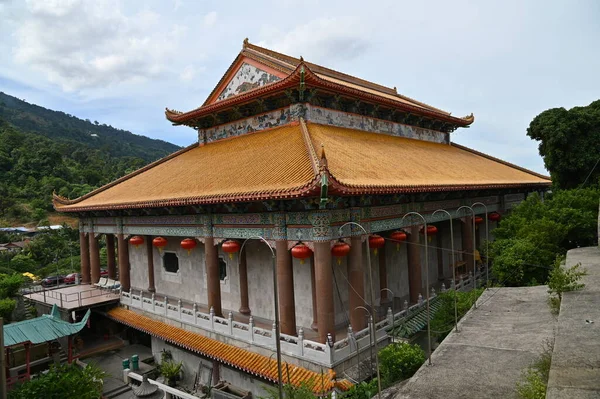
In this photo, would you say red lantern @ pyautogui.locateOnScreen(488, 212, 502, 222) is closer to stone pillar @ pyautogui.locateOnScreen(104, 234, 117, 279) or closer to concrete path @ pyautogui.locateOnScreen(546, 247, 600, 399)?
concrete path @ pyautogui.locateOnScreen(546, 247, 600, 399)

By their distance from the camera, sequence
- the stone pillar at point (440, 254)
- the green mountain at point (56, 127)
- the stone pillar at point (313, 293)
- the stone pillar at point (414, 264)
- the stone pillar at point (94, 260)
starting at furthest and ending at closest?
the green mountain at point (56, 127) → the stone pillar at point (94, 260) → the stone pillar at point (440, 254) → the stone pillar at point (414, 264) → the stone pillar at point (313, 293)

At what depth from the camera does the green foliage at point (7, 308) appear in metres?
20.7

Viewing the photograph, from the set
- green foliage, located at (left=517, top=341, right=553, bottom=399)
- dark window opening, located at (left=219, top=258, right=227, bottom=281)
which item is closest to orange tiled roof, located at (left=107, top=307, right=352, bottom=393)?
dark window opening, located at (left=219, top=258, right=227, bottom=281)

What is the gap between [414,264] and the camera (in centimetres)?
1541

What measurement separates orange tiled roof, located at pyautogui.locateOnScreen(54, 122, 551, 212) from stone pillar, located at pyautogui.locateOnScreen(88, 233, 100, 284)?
1937 millimetres

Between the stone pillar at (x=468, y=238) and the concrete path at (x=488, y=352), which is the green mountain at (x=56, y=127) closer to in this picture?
the stone pillar at (x=468, y=238)

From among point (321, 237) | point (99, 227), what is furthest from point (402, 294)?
point (99, 227)

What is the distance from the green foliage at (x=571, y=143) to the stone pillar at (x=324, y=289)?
18.8 meters

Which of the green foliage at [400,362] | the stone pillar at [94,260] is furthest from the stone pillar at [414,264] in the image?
the stone pillar at [94,260]

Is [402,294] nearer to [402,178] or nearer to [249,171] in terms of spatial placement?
[402,178]

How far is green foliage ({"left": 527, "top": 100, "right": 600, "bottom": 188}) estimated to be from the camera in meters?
23.2

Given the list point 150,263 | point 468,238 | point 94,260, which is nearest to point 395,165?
point 468,238

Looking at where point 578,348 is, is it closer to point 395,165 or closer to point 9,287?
point 395,165

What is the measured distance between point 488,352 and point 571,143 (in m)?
20.7
